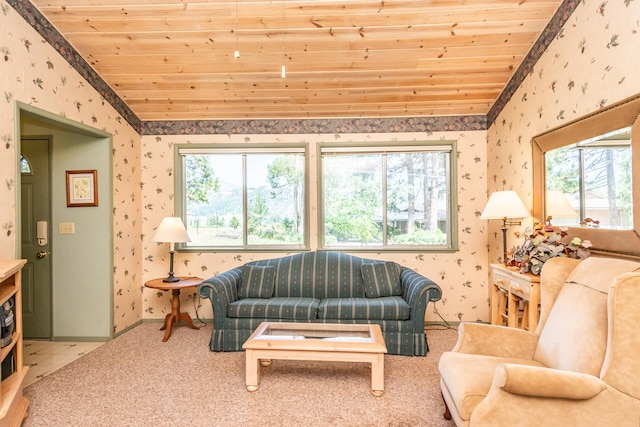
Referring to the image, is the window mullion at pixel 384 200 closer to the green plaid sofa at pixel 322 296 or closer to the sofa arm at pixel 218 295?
the green plaid sofa at pixel 322 296

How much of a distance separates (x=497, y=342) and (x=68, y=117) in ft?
12.1

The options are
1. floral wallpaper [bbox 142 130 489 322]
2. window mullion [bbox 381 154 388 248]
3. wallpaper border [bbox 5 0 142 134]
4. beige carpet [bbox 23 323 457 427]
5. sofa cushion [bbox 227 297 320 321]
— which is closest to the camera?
beige carpet [bbox 23 323 457 427]

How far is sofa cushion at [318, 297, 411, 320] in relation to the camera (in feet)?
10.7

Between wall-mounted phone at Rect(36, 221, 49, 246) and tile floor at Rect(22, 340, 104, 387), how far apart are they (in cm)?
99

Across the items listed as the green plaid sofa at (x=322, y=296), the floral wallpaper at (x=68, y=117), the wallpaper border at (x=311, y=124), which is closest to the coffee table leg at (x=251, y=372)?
the green plaid sofa at (x=322, y=296)

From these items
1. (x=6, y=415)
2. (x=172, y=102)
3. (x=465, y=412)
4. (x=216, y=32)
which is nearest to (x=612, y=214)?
(x=465, y=412)

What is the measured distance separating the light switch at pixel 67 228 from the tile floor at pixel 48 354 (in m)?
1.10

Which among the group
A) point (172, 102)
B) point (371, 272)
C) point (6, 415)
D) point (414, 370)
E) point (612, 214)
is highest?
point (172, 102)

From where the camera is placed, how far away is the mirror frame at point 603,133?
7.10ft

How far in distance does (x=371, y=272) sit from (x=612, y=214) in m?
2.03

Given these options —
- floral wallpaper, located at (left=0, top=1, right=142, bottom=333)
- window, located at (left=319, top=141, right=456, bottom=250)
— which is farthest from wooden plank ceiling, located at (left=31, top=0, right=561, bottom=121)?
window, located at (left=319, top=141, right=456, bottom=250)

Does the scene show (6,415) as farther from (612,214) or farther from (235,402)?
(612,214)

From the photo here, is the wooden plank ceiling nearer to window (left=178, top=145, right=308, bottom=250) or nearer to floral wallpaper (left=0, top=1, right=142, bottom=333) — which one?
floral wallpaper (left=0, top=1, right=142, bottom=333)

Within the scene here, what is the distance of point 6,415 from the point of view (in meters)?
1.96
